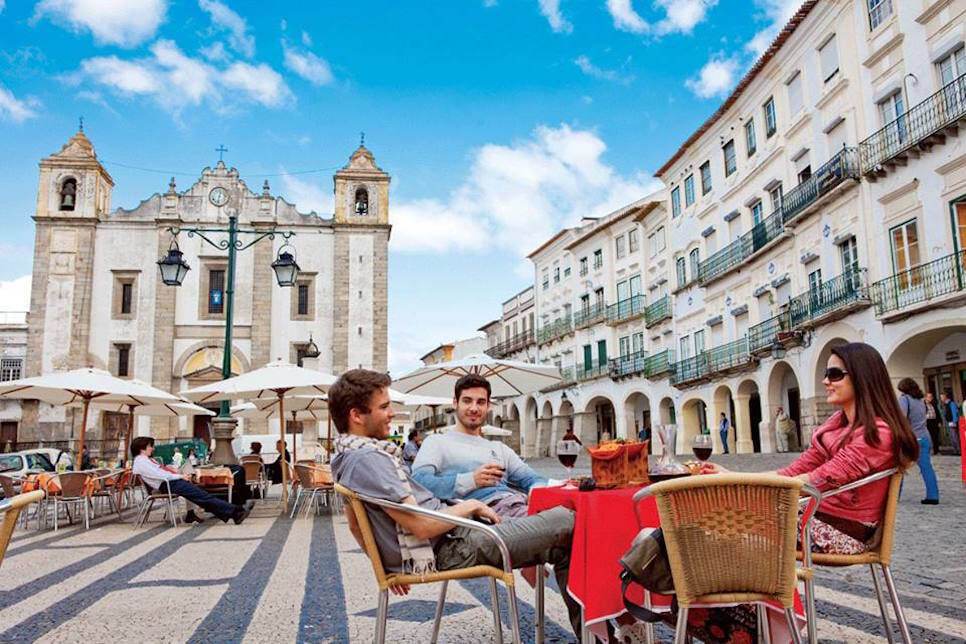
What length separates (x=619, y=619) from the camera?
3018 millimetres

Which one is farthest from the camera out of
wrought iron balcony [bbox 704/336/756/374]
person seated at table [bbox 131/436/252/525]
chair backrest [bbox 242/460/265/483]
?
wrought iron balcony [bbox 704/336/756/374]

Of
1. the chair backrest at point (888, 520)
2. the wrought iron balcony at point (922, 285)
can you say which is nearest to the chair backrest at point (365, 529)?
the chair backrest at point (888, 520)

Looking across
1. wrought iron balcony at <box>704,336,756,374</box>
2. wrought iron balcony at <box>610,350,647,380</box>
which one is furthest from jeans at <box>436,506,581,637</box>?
wrought iron balcony at <box>610,350,647,380</box>

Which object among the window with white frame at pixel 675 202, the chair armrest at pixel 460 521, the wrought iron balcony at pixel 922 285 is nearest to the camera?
the chair armrest at pixel 460 521

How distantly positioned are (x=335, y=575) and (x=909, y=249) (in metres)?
15.3

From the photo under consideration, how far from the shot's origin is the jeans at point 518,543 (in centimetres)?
289

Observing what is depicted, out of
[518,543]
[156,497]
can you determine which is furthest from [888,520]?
[156,497]

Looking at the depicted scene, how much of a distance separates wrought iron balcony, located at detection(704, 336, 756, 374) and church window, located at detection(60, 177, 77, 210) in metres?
28.1

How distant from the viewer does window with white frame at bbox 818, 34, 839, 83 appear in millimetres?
19109

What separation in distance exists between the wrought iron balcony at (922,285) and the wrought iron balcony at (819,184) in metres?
2.74

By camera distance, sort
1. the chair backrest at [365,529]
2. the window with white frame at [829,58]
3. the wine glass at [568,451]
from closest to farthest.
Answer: the chair backrest at [365,529]
the wine glass at [568,451]
the window with white frame at [829,58]

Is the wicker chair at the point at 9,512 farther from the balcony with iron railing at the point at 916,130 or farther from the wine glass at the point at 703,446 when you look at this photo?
the balcony with iron railing at the point at 916,130

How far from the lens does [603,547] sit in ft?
8.82

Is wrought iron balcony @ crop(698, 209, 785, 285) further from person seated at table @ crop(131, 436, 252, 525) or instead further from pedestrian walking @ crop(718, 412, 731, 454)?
person seated at table @ crop(131, 436, 252, 525)
